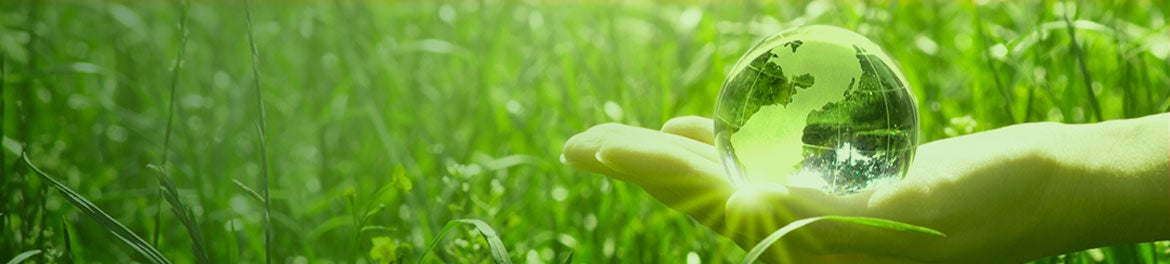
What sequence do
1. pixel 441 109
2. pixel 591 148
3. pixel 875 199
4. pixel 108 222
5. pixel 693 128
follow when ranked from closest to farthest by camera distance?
pixel 108 222 → pixel 875 199 → pixel 591 148 → pixel 693 128 → pixel 441 109

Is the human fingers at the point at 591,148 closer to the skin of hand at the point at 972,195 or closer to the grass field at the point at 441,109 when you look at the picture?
the skin of hand at the point at 972,195

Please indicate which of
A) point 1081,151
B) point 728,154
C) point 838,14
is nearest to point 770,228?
point 728,154

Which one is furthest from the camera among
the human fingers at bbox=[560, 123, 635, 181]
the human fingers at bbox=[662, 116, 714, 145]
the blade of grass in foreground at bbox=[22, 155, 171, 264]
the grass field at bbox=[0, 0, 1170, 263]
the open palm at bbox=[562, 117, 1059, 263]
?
the grass field at bbox=[0, 0, 1170, 263]

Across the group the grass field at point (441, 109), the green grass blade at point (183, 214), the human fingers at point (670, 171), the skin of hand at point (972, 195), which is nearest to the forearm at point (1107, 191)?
the skin of hand at point (972, 195)

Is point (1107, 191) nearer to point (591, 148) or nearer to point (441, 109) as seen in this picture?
point (591, 148)

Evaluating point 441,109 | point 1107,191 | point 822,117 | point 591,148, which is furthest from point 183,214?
point 441,109

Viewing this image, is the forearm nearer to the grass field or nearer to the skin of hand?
the skin of hand

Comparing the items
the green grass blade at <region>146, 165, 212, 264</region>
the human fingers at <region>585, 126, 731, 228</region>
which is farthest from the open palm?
the green grass blade at <region>146, 165, 212, 264</region>
